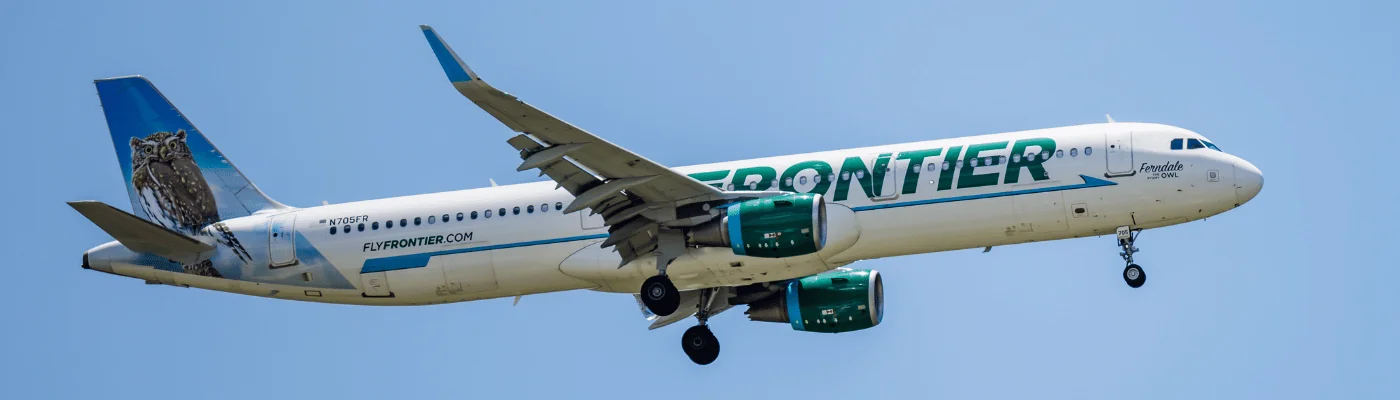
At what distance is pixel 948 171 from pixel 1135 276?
5051 millimetres

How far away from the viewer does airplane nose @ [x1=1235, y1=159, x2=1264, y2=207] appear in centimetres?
3906

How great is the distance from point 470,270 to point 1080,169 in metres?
14.8

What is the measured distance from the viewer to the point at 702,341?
4481 centimetres

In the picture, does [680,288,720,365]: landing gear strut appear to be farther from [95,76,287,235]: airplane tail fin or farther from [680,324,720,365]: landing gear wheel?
[95,76,287,235]: airplane tail fin

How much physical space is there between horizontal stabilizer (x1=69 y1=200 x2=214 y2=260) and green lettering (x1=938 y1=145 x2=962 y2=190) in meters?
18.7

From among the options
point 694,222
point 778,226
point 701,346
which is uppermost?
point 694,222

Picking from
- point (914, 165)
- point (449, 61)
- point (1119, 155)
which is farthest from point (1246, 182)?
point (449, 61)

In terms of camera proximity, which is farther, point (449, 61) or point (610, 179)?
point (610, 179)

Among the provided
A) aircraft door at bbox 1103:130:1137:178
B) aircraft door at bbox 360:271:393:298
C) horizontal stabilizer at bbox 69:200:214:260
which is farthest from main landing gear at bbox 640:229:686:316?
horizontal stabilizer at bbox 69:200:214:260

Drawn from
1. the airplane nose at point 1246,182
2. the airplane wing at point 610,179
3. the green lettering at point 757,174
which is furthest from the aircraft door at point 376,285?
the airplane nose at point 1246,182

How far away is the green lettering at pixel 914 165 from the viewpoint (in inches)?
1555

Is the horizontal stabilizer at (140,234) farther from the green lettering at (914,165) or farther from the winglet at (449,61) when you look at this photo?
the green lettering at (914,165)

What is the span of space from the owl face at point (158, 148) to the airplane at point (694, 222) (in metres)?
1.36

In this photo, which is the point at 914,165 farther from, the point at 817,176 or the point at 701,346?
the point at 701,346
